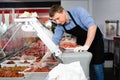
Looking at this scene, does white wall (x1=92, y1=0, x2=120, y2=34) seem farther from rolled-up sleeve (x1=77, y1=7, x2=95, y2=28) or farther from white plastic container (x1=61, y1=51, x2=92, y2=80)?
white plastic container (x1=61, y1=51, x2=92, y2=80)

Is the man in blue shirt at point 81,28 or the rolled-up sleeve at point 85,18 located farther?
the rolled-up sleeve at point 85,18

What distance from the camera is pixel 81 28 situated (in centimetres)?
306

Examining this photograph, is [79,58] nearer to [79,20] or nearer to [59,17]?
[59,17]

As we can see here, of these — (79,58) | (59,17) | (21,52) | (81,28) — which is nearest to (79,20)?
(81,28)

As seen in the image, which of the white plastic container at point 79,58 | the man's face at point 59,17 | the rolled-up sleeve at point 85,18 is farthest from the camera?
the rolled-up sleeve at point 85,18

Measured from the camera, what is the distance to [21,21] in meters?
2.23

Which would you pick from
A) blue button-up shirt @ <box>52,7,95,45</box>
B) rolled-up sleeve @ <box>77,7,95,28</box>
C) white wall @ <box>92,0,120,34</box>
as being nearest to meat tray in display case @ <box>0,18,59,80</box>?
blue button-up shirt @ <box>52,7,95,45</box>

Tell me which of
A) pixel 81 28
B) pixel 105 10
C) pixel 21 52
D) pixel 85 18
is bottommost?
pixel 21 52

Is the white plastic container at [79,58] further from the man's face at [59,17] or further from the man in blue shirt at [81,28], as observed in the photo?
the man's face at [59,17]

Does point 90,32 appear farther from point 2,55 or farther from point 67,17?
point 2,55

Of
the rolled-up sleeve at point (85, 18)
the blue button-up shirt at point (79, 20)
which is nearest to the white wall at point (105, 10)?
the blue button-up shirt at point (79, 20)

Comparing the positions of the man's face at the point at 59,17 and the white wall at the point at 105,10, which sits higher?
the man's face at the point at 59,17

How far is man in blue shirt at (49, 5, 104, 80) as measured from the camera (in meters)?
2.58

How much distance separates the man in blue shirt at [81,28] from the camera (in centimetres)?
258
